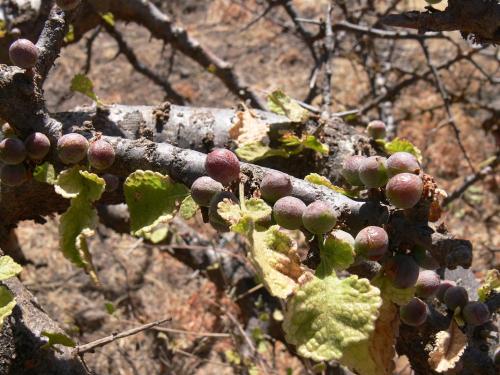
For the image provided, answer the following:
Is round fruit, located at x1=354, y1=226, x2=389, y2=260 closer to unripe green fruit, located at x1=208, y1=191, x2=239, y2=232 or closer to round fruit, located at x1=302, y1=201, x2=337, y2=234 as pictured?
round fruit, located at x1=302, y1=201, x2=337, y2=234

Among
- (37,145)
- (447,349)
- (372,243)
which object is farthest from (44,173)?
(447,349)

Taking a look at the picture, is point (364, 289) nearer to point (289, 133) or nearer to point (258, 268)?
point (258, 268)

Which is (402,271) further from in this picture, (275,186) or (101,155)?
(101,155)

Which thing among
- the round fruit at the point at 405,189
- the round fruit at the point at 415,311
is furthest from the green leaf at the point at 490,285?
the round fruit at the point at 405,189

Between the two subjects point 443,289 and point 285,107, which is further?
point 285,107

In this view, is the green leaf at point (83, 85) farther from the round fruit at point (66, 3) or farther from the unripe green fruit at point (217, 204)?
the unripe green fruit at point (217, 204)

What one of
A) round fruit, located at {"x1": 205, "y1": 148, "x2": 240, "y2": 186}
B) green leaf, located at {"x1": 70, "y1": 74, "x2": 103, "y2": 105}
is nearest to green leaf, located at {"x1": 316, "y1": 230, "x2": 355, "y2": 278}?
round fruit, located at {"x1": 205, "y1": 148, "x2": 240, "y2": 186}

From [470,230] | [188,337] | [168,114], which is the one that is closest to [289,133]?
[168,114]
